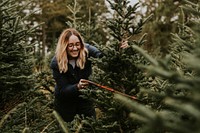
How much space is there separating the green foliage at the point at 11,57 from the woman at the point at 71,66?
0.56 meters

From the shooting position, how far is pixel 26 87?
5973mm

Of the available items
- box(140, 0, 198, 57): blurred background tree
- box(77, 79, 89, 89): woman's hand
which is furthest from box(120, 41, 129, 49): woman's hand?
box(140, 0, 198, 57): blurred background tree

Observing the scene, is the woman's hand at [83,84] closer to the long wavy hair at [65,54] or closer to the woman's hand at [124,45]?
the long wavy hair at [65,54]

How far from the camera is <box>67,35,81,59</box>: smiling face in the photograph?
536 centimetres

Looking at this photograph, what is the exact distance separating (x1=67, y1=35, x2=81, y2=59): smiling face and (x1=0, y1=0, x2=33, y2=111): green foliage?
2.36 feet

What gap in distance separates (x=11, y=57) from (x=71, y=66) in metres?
0.99

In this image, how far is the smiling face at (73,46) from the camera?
536 centimetres

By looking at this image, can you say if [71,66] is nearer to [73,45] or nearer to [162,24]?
[73,45]

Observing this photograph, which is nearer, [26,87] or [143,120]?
[143,120]

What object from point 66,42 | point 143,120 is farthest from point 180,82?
point 66,42

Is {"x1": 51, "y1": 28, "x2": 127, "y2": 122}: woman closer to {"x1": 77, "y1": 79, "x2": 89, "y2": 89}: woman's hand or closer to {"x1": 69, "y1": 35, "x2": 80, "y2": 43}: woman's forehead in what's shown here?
{"x1": 69, "y1": 35, "x2": 80, "y2": 43}: woman's forehead

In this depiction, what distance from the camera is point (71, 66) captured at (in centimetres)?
545

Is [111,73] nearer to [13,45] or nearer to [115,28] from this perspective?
[115,28]

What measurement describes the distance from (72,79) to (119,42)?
1.05 meters
